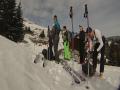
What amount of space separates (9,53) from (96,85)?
488 cm

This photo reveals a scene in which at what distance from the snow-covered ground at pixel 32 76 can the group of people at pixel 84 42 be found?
837 mm

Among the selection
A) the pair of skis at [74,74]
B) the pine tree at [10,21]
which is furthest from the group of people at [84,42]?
the pine tree at [10,21]

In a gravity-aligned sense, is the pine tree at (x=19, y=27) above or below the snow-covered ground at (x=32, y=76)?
above

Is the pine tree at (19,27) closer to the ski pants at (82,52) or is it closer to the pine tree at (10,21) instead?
the pine tree at (10,21)

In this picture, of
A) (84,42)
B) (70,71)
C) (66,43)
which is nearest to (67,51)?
(66,43)

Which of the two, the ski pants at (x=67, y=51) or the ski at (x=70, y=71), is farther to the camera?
the ski pants at (x=67, y=51)

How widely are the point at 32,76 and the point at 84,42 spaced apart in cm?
603

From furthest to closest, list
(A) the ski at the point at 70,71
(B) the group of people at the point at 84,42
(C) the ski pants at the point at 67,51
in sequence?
1. (C) the ski pants at the point at 67,51
2. (B) the group of people at the point at 84,42
3. (A) the ski at the point at 70,71

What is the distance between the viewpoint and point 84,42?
54.2ft

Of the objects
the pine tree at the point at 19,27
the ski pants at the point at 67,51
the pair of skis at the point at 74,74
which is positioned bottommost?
the pair of skis at the point at 74,74

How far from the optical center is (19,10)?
61.5m

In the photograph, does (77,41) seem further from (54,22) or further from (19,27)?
(19,27)

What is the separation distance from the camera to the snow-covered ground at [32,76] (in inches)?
408

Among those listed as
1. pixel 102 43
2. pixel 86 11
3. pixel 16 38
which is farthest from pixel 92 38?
pixel 16 38
